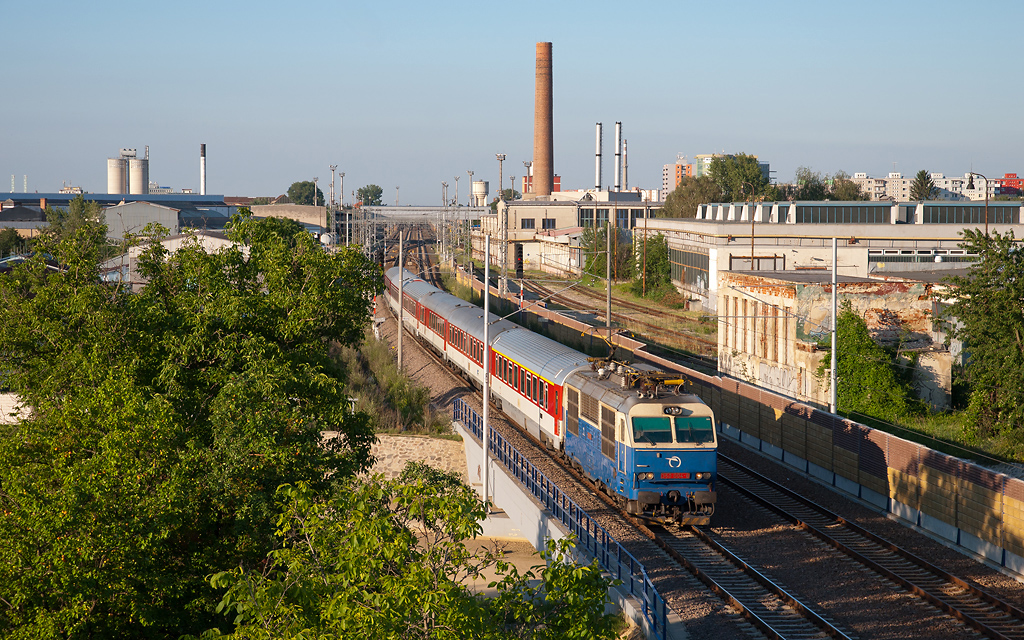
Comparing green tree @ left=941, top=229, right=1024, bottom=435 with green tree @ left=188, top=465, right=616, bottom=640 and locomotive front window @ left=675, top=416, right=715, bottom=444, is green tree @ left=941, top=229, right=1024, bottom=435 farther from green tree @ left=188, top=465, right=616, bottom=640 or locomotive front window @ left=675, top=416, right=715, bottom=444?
green tree @ left=188, top=465, right=616, bottom=640

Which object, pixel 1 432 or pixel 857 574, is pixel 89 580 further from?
pixel 857 574

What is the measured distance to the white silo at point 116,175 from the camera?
166 m

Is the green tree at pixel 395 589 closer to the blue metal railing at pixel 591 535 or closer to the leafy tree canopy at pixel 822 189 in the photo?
the blue metal railing at pixel 591 535

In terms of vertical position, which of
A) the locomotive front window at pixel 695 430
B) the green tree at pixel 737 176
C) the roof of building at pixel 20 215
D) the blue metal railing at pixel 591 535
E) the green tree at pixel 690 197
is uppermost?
the green tree at pixel 737 176

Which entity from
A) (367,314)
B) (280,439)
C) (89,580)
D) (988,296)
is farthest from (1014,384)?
(89,580)

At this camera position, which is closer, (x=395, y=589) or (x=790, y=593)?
(x=395, y=589)

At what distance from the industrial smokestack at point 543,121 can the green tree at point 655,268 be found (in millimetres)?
45178

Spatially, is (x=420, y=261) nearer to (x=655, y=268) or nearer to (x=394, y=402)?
(x=655, y=268)

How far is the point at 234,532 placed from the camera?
50.2ft

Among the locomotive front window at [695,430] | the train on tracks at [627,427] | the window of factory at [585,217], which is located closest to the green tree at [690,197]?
the window of factory at [585,217]

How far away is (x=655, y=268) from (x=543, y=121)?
4729 centimetres

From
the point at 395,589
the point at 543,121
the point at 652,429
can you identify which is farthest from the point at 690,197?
the point at 395,589

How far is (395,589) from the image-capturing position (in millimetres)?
8891

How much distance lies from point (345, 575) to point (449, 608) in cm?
111
